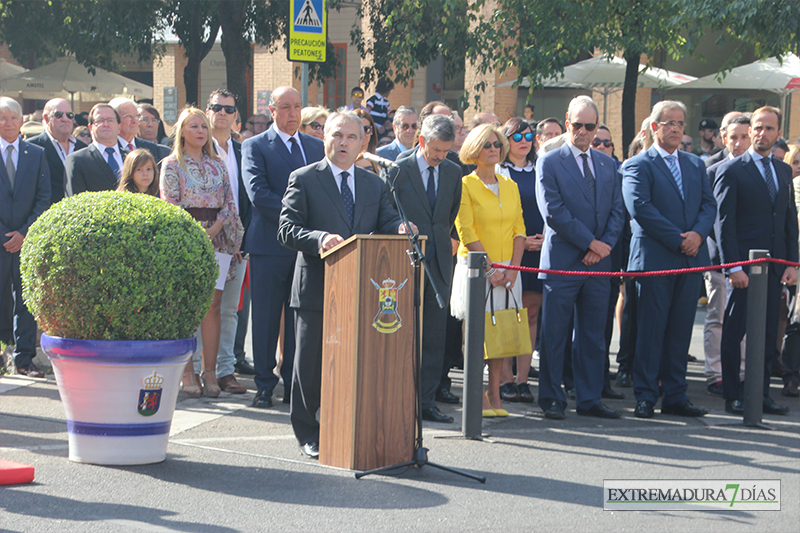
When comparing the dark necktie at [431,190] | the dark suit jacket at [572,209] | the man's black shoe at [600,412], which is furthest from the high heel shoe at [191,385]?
the man's black shoe at [600,412]

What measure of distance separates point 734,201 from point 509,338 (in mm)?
2291

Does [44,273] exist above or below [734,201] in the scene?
below

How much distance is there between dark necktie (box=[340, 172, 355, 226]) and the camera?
6066 mm

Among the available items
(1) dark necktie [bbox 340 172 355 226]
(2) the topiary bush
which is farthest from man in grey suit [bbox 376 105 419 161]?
A: (2) the topiary bush

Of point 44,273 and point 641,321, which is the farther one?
point 641,321

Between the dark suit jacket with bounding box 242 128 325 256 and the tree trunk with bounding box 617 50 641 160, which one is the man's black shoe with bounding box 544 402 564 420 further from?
the tree trunk with bounding box 617 50 641 160

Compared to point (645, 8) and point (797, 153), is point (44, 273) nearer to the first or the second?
point (797, 153)

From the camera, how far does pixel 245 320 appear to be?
920 centimetres

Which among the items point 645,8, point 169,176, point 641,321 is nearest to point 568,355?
point 641,321

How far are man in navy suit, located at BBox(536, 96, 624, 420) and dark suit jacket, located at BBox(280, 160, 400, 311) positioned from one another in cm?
177

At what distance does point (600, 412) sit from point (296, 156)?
311 cm

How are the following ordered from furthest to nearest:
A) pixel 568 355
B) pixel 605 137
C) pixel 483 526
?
1. pixel 605 137
2. pixel 568 355
3. pixel 483 526

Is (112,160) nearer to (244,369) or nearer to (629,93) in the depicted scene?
(244,369)

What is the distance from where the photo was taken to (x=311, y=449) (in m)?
5.97
